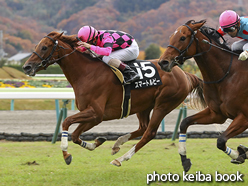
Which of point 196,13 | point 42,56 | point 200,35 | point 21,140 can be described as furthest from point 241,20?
point 196,13

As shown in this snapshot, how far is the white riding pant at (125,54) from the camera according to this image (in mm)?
4789

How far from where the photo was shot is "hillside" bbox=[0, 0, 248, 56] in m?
68.2

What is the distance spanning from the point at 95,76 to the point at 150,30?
6805cm

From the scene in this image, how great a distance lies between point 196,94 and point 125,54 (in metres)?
1.28

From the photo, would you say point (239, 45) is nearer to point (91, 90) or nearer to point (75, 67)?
point (91, 90)

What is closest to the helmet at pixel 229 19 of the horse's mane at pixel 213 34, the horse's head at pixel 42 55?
the horse's mane at pixel 213 34

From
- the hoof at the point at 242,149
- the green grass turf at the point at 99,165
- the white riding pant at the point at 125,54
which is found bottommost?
the green grass turf at the point at 99,165

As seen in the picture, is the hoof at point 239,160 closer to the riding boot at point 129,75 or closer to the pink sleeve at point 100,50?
the riding boot at point 129,75

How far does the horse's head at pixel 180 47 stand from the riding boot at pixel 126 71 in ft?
2.74

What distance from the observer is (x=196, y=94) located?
18.3 feet

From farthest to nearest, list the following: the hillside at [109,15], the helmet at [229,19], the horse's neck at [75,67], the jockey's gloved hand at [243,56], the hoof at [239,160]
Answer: the hillside at [109,15]
the horse's neck at [75,67]
the hoof at [239,160]
the helmet at [229,19]
the jockey's gloved hand at [243,56]

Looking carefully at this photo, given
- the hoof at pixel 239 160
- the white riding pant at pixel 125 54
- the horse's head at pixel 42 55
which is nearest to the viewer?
the hoof at pixel 239 160

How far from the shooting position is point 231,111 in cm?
408

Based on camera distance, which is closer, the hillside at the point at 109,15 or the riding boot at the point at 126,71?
the riding boot at the point at 126,71
